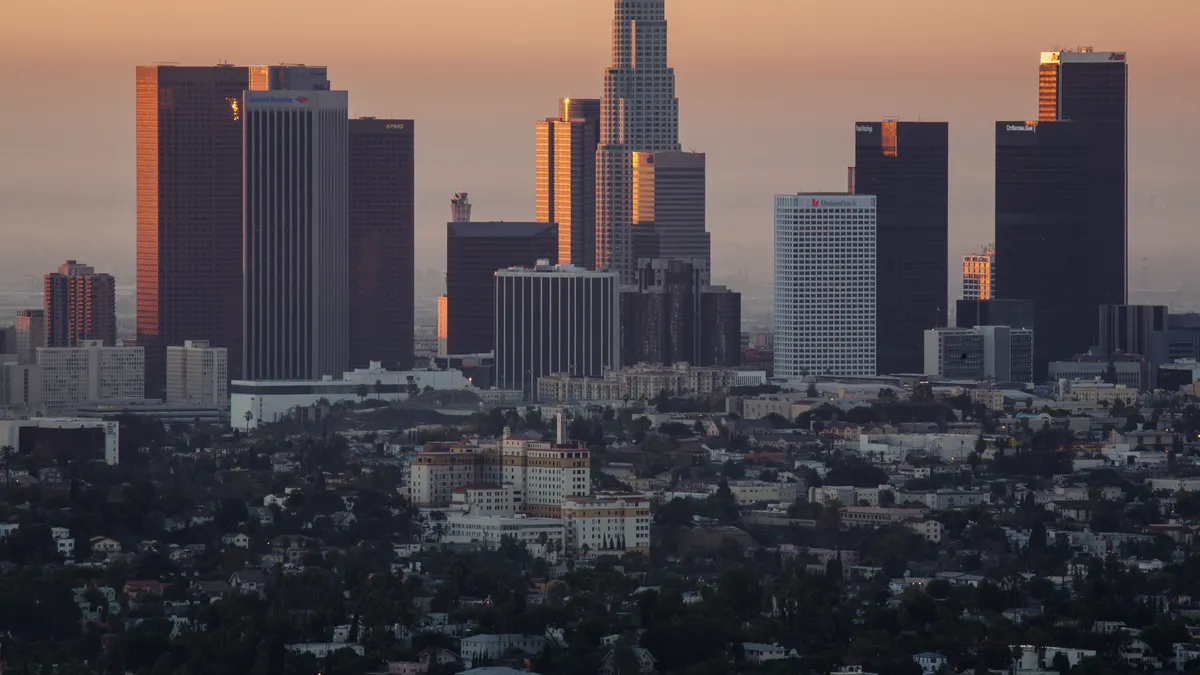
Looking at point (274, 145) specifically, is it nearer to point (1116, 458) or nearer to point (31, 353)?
point (31, 353)

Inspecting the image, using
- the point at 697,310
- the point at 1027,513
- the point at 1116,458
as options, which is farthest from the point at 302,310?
the point at 1027,513

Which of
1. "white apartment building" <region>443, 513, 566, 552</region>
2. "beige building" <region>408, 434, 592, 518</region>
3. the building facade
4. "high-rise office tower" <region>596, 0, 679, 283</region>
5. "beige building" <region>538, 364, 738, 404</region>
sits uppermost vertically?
"high-rise office tower" <region>596, 0, 679, 283</region>

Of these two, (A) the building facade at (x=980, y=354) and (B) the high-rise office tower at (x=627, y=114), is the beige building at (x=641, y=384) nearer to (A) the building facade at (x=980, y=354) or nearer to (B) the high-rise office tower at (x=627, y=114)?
(A) the building facade at (x=980, y=354)

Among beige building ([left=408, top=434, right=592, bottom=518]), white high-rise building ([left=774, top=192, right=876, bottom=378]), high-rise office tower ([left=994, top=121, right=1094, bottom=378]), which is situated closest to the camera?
beige building ([left=408, top=434, right=592, bottom=518])

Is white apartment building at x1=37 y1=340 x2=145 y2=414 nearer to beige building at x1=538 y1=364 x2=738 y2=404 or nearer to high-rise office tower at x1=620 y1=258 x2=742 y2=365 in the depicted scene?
beige building at x1=538 y1=364 x2=738 y2=404

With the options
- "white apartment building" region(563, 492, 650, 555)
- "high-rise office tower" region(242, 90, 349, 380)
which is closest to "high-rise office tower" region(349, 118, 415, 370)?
"high-rise office tower" region(242, 90, 349, 380)

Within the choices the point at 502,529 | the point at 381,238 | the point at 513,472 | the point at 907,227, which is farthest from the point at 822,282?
the point at 502,529
